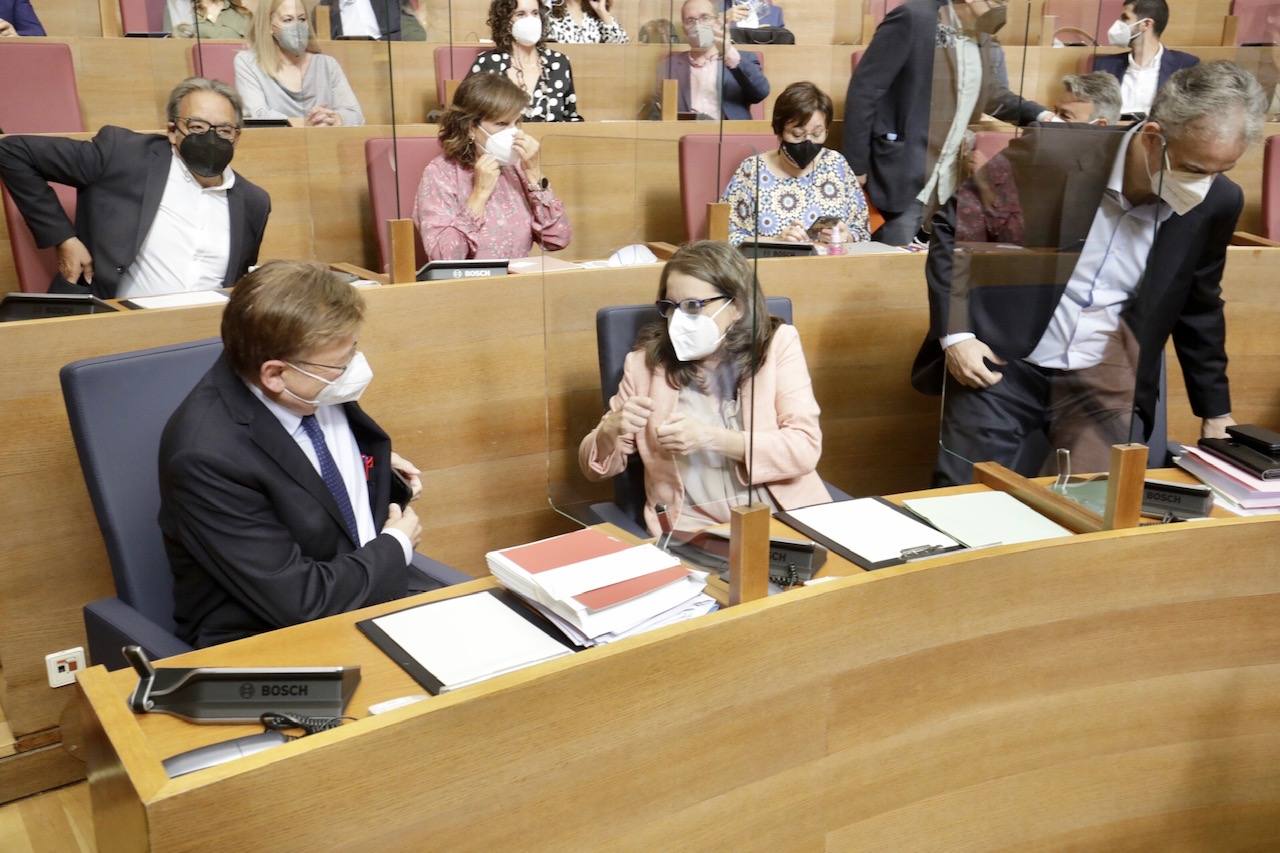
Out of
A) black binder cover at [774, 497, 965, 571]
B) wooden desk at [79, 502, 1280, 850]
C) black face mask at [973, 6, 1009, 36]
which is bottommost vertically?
wooden desk at [79, 502, 1280, 850]

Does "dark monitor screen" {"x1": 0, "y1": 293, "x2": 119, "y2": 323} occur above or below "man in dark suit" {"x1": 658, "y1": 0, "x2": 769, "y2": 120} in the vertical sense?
below

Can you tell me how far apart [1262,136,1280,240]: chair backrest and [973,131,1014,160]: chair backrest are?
153 cm

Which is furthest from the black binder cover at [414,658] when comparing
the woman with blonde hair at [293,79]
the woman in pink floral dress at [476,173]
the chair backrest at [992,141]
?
the woman with blonde hair at [293,79]

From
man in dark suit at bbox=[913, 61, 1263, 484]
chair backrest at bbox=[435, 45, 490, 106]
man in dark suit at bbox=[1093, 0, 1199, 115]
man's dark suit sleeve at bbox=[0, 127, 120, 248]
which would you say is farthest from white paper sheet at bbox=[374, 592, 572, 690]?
chair backrest at bbox=[435, 45, 490, 106]

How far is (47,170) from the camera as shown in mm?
2547

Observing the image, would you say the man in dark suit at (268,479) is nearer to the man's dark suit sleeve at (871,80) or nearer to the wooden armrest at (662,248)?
the wooden armrest at (662,248)

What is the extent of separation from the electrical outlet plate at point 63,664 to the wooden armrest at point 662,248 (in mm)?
1241

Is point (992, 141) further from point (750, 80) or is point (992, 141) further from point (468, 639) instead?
point (750, 80)

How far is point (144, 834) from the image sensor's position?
940 millimetres

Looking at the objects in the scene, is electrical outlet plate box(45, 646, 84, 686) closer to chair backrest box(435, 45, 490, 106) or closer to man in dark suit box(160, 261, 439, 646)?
man in dark suit box(160, 261, 439, 646)

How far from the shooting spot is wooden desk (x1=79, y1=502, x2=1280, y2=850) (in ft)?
3.37

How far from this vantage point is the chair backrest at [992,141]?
173 cm

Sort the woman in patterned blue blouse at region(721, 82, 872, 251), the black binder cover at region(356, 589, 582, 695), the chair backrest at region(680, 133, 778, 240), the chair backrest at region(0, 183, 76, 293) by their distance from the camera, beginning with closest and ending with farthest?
the black binder cover at region(356, 589, 582, 695), the chair backrest at region(680, 133, 778, 240), the chair backrest at region(0, 183, 76, 293), the woman in patterned blue blouse at region(721, 82, 872, 251)

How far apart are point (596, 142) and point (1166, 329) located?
0.97m
